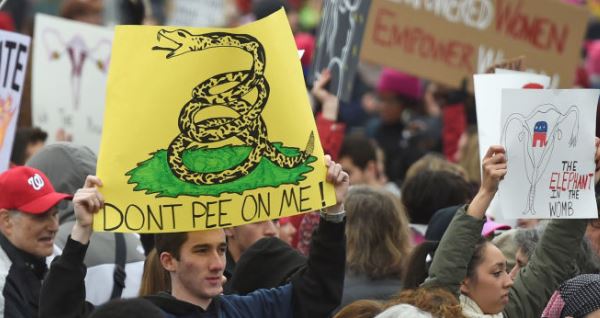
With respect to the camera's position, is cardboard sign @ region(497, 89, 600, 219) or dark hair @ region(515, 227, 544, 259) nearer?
cardboard sign @ region(497, 89, 600, 219)

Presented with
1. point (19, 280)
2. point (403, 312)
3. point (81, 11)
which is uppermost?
point (81, 11)

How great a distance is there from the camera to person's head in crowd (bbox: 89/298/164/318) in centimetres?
400

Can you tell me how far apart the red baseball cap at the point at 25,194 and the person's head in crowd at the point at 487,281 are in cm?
165

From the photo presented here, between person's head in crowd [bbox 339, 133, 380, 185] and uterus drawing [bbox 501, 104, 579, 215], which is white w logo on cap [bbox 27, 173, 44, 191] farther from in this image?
person's head in crowd [bbox 339, 133, 380, 185]

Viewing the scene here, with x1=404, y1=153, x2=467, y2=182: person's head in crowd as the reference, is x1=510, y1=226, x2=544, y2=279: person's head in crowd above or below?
below

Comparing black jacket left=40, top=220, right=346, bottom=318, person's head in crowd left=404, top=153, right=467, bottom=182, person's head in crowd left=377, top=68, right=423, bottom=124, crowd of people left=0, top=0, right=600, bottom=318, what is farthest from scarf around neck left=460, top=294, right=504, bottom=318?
person's head in crowd left=377, top=68, right=423, bottom=124

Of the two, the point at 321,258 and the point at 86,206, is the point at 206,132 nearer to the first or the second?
the point at 86,206

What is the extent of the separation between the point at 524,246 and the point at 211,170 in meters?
1.79

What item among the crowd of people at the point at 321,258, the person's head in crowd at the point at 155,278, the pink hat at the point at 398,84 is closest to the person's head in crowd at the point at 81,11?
the pink hat at the point at 398,84

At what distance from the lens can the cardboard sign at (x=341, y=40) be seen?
7.58 m

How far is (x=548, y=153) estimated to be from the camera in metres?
5.49

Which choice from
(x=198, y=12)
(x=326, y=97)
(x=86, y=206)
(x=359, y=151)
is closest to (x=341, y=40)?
(x=326, y=97)

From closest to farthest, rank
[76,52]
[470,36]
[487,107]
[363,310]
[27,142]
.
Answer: [363,310] < [487,107] < [27,142] < [76,52] < [470,36]

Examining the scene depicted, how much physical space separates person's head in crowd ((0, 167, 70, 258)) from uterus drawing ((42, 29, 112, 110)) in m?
2.82
